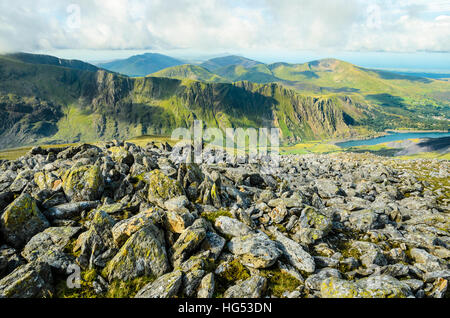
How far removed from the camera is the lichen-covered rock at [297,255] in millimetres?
13188

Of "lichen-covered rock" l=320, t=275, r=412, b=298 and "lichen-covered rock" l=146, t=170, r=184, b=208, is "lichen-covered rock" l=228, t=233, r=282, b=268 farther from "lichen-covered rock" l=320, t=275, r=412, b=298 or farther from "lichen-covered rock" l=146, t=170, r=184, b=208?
"lichen-covered rock" l=146, t=170, r=184, b=208

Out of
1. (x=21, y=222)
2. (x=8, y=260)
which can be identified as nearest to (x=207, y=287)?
(x=8, y=260)

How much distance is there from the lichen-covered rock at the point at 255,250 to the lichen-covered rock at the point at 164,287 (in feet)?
13.0

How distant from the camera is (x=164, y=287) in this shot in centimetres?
1024

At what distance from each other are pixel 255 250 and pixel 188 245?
3915 mm

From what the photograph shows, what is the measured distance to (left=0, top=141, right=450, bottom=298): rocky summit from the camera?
10.7 m

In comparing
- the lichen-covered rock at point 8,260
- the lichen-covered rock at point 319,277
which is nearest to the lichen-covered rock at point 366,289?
the lichen-covered rock at point 319,277

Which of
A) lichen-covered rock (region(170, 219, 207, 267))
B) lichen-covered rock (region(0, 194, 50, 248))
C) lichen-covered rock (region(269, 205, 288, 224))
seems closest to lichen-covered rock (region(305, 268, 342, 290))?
lichen-covered rock (region(269, 205, 288, 224))

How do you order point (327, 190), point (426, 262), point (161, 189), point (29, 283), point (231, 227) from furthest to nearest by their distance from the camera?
point (327, 190)
point (161, 189)
point (426, 262)
point (231, 227)
point (29, 283)

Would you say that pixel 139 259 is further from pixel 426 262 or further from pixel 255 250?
pixel 426 262

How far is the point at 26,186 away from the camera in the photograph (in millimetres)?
19828

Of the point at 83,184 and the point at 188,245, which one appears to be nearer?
the point at 188,245

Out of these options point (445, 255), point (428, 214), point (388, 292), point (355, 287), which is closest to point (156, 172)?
point (355, 287)

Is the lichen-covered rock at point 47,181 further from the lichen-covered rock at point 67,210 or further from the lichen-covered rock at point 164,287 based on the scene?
the lichen-covered rock at point 164,287
